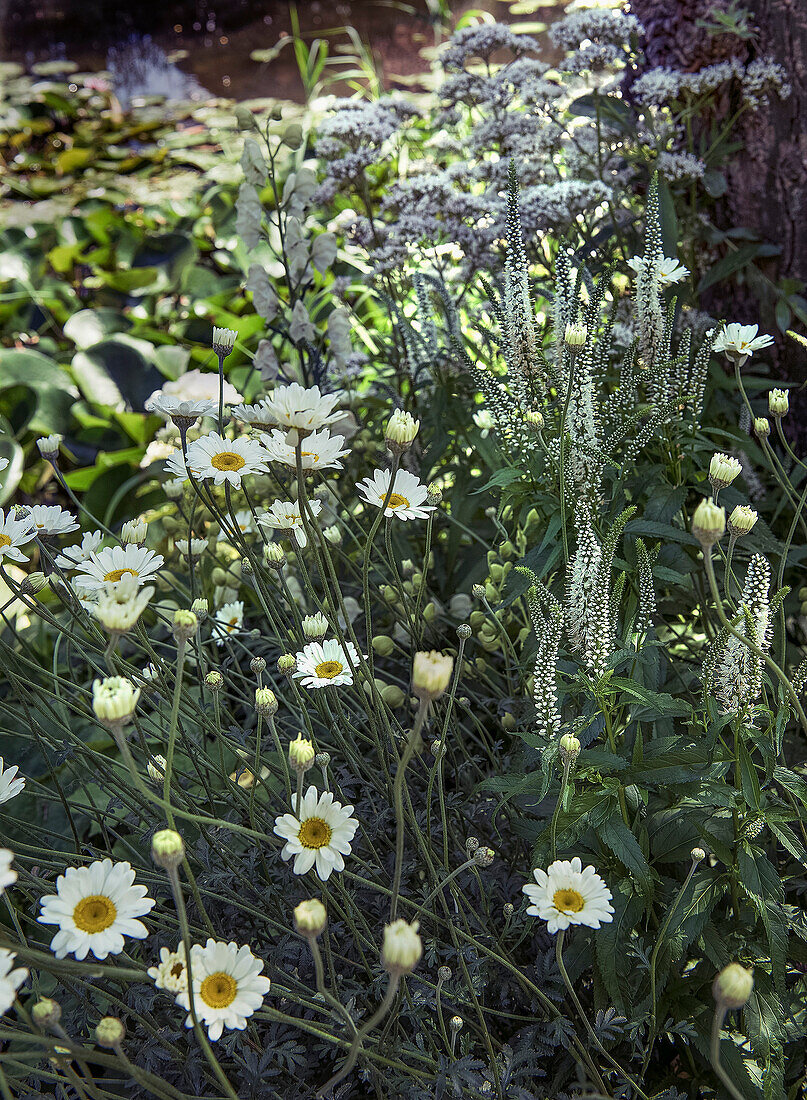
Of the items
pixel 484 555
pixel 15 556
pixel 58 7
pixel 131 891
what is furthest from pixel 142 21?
pixel 131 891

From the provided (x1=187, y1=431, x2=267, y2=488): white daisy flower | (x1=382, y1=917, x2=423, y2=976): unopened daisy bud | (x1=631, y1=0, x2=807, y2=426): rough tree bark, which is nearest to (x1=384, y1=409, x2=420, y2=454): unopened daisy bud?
(x1=187, y1=431, x2=267, y2=488): white daisy flower

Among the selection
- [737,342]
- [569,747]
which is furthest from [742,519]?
[737,342]

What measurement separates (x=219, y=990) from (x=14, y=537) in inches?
19.0

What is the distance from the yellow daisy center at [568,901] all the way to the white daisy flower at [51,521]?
→ 676 mm

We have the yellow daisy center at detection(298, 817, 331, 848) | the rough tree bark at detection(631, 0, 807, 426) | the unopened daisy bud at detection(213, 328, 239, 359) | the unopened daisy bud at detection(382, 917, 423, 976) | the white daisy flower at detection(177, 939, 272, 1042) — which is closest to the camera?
the unopened daisy bud at detection(382, 917, 423, 976)

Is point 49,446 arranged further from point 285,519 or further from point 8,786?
point 8,786

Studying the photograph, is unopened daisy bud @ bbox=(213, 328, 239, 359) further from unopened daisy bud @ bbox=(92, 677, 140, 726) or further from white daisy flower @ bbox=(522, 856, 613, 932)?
white daisy flower @ bbox=(522, 856, 613, 932)

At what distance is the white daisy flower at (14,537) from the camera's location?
33.1 inches

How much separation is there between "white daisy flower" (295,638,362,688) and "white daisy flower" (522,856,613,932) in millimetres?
272

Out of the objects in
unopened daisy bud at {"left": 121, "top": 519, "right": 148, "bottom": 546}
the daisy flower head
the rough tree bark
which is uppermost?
the rough tree bark

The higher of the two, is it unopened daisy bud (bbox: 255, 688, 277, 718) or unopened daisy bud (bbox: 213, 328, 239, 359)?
unopened daisy bud (bbox: 213, 328, 239, 359)

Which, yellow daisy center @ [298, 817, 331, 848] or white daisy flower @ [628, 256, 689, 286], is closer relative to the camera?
yellow daisy center @ [298, 817, 331, 848]

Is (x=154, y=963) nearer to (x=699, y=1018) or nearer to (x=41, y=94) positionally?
(x=699, y=1018)

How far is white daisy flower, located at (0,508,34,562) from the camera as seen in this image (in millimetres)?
840
